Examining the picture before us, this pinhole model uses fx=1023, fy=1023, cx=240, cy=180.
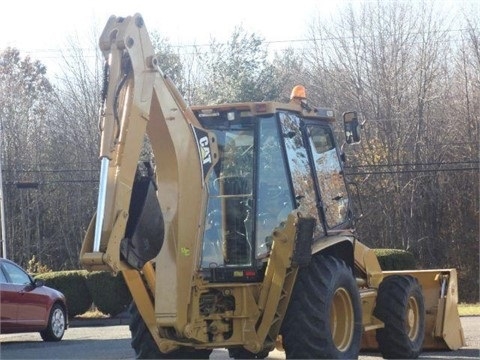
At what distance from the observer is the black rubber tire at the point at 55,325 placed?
62.1ft

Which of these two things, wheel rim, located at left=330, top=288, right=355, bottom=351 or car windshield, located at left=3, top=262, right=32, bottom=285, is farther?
car windshield, located at left=3, top=262, right=32, bottom=285

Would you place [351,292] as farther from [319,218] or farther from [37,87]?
[37,87]

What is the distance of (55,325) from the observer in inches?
752

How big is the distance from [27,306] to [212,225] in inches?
345

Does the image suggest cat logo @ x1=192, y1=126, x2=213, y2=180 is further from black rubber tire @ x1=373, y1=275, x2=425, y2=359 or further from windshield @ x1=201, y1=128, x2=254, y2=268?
black rubber tire @ x1=373, y1=275, x2=425, y2=359

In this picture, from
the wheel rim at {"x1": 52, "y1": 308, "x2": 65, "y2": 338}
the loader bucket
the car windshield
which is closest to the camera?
the loader bucket

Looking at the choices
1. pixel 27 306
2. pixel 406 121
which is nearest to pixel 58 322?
pixel 27 306

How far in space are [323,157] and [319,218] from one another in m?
0.86

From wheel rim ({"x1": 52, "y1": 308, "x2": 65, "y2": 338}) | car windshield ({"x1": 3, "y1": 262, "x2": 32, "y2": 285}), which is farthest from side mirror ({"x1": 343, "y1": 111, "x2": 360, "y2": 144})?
wheel rim ({"x1": 52, "y1": 308, "x2": 65, "y2": 338})

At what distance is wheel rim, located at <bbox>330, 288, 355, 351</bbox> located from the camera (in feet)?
34.4

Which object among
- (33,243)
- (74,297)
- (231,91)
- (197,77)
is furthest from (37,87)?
(74,297)

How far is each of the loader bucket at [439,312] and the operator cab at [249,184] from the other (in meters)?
2.82

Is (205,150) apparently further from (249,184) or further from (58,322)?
(58,322)

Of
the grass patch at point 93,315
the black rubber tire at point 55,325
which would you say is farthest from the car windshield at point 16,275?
the grass patch at point 93,315
